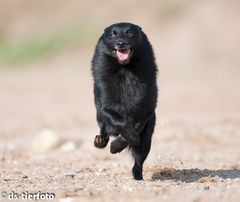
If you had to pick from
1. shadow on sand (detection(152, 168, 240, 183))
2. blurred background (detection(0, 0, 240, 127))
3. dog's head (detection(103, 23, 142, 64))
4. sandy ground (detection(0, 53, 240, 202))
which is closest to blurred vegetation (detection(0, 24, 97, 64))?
blurred background (detection(0, 0, 240, 127))

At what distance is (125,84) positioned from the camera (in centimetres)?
829

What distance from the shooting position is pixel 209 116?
56.9 ft

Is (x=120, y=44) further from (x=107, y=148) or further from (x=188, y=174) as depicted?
(x=107, y=148)

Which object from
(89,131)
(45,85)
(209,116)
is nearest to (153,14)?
(45,85)

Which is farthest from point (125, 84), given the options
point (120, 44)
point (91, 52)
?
point (91, 52)

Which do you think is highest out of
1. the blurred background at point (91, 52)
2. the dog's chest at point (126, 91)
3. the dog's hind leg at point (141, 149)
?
the blurred background at point (91, 52)

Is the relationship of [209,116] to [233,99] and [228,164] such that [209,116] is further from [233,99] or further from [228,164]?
[228,164]

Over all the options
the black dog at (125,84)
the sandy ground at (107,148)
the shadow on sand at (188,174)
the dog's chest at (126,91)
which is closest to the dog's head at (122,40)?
the black dog at (125,84)

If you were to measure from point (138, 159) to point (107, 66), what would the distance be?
105 cm

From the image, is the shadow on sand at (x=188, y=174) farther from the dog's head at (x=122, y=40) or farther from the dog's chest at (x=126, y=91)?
the dog's head at (x=122, y=40)

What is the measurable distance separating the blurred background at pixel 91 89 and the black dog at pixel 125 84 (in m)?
0.60

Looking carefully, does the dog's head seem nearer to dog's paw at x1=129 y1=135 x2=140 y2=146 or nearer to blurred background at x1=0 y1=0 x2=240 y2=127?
dog's paw at x1=129 y1=135 x2=140 y2=146

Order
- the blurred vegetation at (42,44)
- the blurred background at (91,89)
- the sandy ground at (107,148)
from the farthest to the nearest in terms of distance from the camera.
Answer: the blurred vegetation at (42,44) → the blurred background at (91,89) → the sandy ground at (107,148)

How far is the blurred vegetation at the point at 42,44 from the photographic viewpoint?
1158 inches
